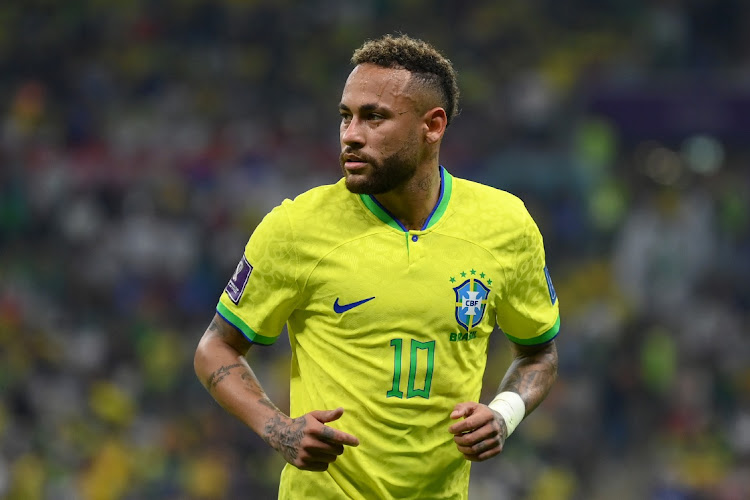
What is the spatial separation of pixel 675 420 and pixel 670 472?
657 millimetres

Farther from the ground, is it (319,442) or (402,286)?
(402,286)

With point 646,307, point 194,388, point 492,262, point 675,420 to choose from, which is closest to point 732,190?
point 646,307

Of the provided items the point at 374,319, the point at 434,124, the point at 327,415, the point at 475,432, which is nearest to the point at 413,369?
the point at 374,319

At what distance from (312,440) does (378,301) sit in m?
0.51

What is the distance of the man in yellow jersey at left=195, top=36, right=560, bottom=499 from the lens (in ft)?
11.9

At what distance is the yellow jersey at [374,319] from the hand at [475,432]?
0.24 m

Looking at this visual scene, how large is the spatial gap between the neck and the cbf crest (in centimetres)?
22

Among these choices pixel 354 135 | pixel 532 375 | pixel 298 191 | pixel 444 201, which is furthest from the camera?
pixel 298 191

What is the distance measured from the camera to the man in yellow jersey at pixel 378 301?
11.9ft

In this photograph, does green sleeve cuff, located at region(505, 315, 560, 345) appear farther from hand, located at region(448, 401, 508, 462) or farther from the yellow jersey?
hand, located at region(448, 401, 508, 462)

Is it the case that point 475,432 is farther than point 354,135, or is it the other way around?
point 354,135

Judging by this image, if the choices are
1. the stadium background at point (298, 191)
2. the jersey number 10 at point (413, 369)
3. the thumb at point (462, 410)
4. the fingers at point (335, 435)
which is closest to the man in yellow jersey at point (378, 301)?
the jersey number 10 at point (413, 369)

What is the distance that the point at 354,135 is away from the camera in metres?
3.61

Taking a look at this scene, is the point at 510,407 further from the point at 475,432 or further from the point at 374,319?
the point at 374,319
